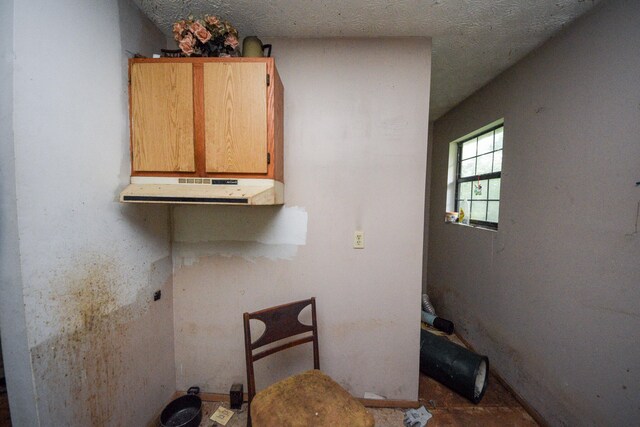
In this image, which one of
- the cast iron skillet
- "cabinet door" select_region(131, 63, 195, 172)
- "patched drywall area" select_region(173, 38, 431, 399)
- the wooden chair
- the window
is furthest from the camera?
the window

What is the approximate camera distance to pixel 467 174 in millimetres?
2779

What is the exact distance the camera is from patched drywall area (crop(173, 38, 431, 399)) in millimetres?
1589

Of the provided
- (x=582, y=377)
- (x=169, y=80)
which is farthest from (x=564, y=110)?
(x=169, y=80)

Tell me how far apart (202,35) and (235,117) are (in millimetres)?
474

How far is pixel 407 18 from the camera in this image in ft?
4.59

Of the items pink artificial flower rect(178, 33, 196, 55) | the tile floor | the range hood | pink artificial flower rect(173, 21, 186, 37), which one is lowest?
the tile floor

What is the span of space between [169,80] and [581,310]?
8.89 ft

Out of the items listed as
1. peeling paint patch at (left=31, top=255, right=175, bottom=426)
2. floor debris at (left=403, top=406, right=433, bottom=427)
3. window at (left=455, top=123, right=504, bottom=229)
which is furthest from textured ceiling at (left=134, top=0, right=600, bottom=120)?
floor debris at (left=403, top=406, right=433, bottom=427)

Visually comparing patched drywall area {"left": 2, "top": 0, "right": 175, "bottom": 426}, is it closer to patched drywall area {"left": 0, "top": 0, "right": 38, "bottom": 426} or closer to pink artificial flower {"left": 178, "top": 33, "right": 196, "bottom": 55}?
patched drywall area {"left": 0, "top": 0, "right": 38, "bottom": 426}

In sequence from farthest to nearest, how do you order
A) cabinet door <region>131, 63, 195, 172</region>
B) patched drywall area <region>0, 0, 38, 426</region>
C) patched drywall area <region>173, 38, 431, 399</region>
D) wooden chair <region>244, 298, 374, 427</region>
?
patched drywall area <region>173, 38, 431, 399</region> < cabinet door <region>131, 63, 195, 172</region> < wooden chair <region>244, 298, 374, 427</region> < patched drywall area <region>0, 0, 38, 426</region>

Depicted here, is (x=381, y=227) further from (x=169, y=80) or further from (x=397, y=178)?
(x=169, y=80)

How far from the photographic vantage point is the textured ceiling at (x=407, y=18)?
131 centimetres

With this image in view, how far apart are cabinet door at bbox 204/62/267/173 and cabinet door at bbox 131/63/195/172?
4.0 inches

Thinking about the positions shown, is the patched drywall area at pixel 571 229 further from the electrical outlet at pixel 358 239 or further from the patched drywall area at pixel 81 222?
the patched drywall area at pixel 81 222
